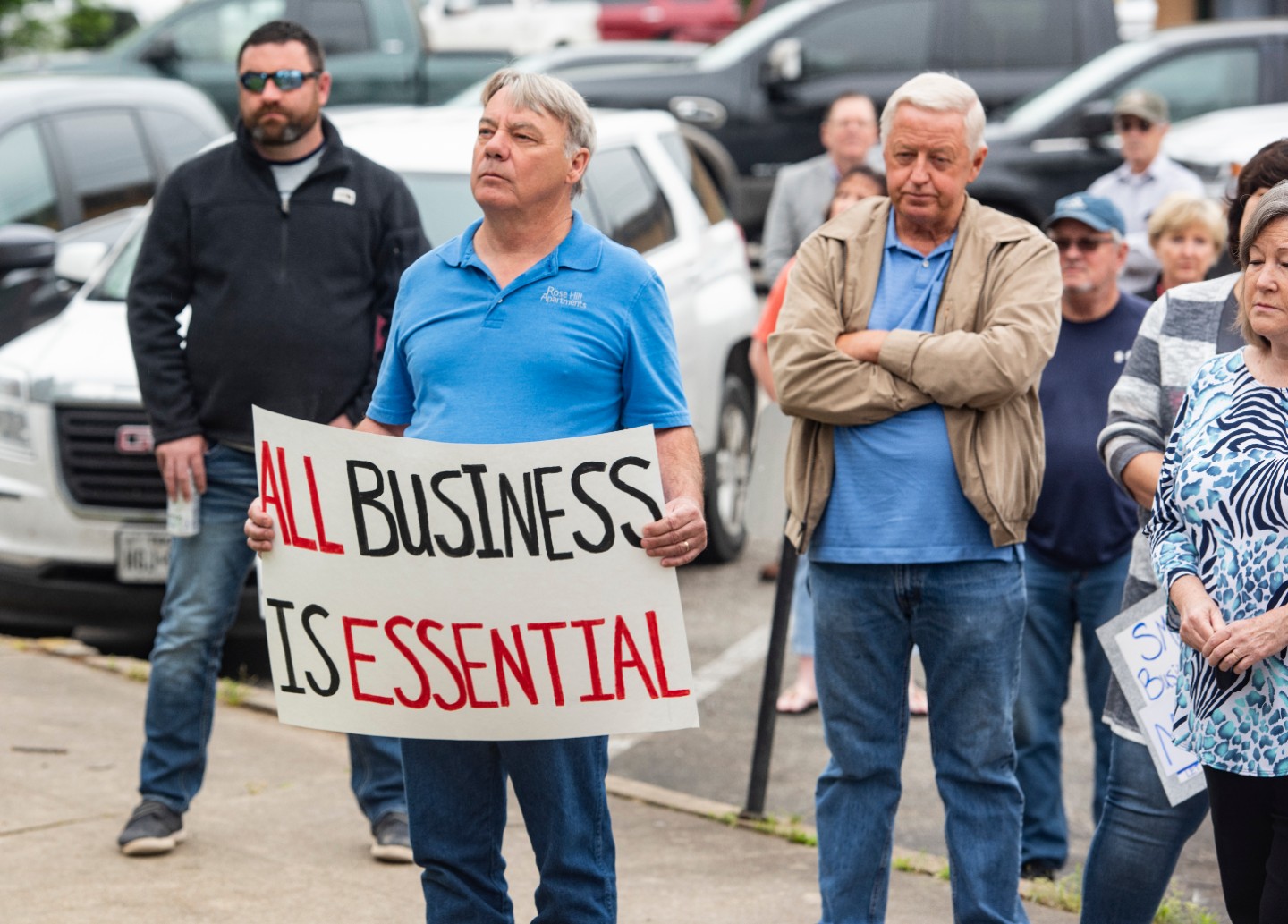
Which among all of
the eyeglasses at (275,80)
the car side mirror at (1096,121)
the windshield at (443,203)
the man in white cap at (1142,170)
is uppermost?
the eyeglasses at (275,80)

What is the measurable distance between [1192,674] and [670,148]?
251 inches

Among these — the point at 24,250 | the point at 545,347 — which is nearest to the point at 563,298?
the point at 545,347

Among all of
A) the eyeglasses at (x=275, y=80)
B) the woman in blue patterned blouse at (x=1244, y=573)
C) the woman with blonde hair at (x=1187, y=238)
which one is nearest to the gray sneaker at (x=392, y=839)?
the eyeglasses at (x=275, y=80)

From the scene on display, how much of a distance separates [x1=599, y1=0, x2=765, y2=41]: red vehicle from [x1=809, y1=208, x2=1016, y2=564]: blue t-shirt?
73.5 ft

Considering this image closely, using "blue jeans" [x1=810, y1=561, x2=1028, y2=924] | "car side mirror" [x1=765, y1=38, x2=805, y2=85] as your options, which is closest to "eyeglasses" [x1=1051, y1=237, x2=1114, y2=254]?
"blue jeans" [x1=810, y1=561, x2=1028, y2=924]

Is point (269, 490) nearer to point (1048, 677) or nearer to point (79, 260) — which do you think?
point (1048, 677)

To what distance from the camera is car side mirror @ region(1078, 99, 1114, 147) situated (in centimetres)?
1269

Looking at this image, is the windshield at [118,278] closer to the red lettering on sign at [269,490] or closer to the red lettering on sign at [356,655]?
the red lettering on sign at [269,490]

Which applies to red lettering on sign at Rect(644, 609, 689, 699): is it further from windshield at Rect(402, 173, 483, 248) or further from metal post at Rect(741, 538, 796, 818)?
windshield at Rect(402, 173, 483, 248)

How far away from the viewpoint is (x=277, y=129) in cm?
505

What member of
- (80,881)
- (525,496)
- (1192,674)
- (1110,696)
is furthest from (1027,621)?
(80,881)

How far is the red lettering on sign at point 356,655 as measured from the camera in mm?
3836

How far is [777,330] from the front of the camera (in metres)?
4.33

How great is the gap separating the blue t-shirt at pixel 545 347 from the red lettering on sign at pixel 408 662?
1.26ft
